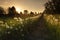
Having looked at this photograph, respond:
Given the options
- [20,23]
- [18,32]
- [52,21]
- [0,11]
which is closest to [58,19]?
[52,21]

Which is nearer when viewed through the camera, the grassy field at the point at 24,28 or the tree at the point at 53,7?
the grassy field at the point at 24,28

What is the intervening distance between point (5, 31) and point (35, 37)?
1362 mm

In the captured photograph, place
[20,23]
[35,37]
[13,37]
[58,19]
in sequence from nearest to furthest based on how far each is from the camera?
[13,37] → [35,37] → [20,23] → [58,19]

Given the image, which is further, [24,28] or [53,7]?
[53,7]

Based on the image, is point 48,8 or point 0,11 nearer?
point 0,11

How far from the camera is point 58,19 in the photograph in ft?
41.9

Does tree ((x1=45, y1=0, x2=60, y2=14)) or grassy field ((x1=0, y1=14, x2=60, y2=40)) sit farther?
tree ((x1=45, y1=0, x2=60, y2=14))

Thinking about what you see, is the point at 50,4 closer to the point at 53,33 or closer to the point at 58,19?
the point at 58,19

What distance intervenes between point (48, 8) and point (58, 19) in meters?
3.98

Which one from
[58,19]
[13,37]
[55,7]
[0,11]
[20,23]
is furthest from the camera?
[55,7]

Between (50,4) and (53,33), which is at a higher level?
(50,4)

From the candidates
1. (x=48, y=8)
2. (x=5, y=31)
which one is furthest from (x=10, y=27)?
(x=48, y=8)

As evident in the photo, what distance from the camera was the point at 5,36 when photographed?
32.4ft

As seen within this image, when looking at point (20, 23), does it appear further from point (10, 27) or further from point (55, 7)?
point (55, 7)
